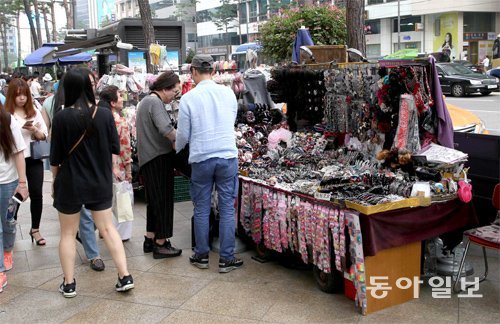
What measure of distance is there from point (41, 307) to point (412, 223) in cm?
292

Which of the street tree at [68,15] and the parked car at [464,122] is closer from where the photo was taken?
the parked car at [464,122]

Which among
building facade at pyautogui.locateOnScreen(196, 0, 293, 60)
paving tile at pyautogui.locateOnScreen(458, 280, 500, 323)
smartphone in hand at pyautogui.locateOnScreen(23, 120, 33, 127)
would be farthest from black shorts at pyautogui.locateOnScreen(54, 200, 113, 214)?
building facade at pyautogui.locateOnScreen(196, 0, 293, 60)

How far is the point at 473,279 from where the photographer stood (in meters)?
4.52

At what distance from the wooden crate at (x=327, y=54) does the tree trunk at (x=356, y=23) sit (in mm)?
1717

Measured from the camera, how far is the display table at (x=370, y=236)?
3.93m

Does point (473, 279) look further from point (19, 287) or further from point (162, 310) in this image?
point (19, 287)

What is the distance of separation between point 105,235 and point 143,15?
8714 millimetres

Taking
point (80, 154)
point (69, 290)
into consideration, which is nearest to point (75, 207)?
point (80, 154)

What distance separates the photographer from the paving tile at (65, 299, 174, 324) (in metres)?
4.04

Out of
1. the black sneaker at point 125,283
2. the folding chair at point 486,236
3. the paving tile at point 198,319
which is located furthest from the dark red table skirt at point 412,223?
the black sneaker at point 125,283

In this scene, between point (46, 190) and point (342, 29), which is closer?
point (46, 190)

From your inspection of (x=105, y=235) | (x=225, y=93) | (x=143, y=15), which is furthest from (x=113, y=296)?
(x=143, y=15)

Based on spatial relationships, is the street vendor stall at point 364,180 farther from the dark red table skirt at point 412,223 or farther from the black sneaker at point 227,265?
the black sneaker at point 227,265

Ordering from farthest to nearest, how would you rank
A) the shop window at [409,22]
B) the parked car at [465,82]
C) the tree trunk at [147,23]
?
the shop window at [409,22], the parked car at [465,82], the tree trunk at [147,23]
